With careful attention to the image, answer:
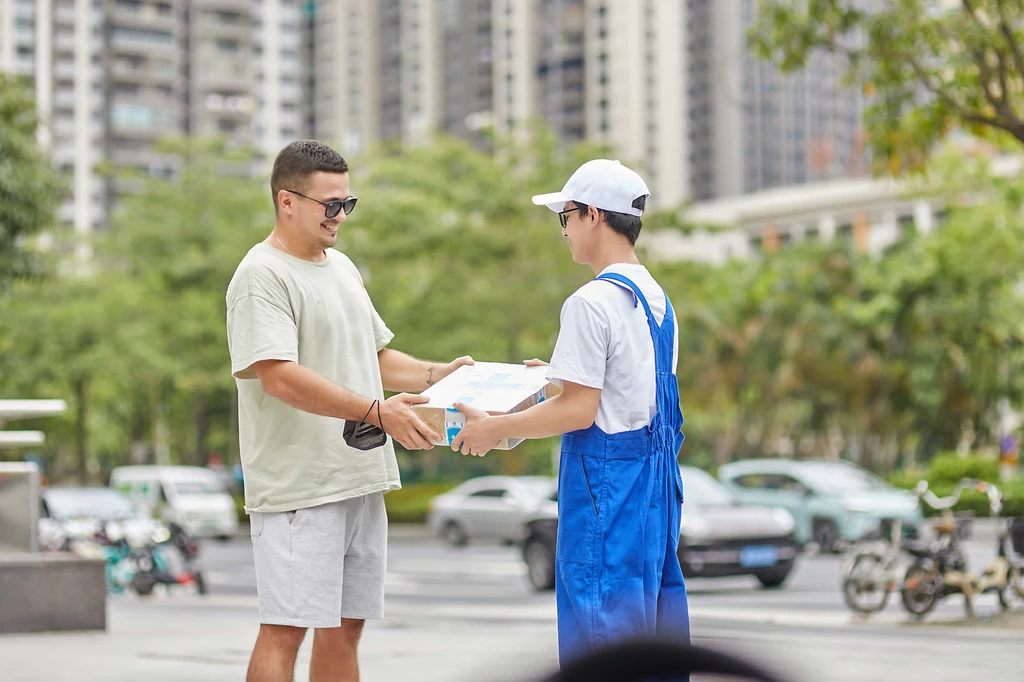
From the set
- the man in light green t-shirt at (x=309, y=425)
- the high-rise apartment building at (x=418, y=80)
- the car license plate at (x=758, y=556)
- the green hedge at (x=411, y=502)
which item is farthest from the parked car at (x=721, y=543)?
the high-rise apartment building at (x=418, y=80)

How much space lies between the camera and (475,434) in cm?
383

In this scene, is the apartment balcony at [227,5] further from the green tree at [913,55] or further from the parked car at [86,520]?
the green tree at [913,55]

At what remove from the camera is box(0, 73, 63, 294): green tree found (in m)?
17.2

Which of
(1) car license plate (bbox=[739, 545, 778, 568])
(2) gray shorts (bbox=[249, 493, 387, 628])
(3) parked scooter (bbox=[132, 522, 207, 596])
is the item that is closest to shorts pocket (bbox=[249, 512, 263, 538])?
(2) gray shorts (bbox=[249, 493, 387, 628])

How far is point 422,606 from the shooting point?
16.0 meters

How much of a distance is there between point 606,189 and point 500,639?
22.3 ft

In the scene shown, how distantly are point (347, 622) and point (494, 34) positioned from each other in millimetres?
138828

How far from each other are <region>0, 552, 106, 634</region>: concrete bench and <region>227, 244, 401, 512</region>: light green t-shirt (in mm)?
5456

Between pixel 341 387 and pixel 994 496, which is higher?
pixel 341 387

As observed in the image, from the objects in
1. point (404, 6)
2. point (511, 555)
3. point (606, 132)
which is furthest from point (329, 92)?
point (511, 555)

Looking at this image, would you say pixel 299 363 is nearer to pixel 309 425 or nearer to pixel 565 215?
pixel 309 425

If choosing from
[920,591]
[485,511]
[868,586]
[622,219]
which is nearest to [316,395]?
[622,219]

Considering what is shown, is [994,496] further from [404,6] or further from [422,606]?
[404,6]

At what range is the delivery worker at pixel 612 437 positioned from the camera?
11.8 feet
